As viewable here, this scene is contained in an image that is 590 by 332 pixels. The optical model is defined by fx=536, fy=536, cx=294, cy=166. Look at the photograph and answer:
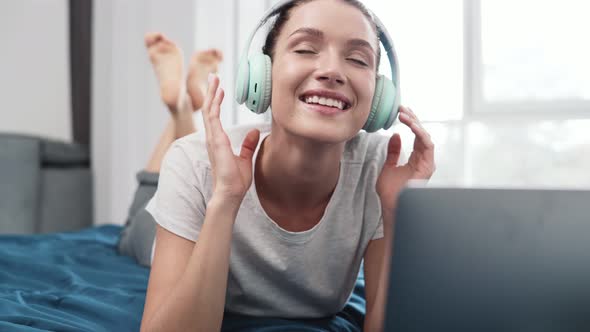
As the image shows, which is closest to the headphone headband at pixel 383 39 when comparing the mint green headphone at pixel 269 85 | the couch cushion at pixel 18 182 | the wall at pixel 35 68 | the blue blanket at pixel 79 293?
the mint green headphone at pixel 269 85

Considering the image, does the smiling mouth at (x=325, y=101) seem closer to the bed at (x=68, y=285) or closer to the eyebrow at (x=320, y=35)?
the eyebrow at (x=320, y=35)

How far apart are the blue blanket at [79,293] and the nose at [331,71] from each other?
18.3 inches

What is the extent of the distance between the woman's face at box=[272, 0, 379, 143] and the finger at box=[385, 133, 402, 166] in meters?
0.13

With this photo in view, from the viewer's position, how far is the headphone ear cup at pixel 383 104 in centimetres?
96

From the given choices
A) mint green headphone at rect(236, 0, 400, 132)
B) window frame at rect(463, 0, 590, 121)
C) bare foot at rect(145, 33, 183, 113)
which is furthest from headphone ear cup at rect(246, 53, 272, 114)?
window frame at rect(463, 0, 590, 121)

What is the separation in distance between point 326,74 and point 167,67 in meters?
1.38

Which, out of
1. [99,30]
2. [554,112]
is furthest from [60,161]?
[554,112]

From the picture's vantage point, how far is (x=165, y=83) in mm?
2078

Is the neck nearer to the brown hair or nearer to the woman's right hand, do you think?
the woman's right hand

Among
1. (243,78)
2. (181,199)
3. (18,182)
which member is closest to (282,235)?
(181,199)

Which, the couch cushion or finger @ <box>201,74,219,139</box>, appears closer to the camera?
finger @ <box>201,74,219,139</box>

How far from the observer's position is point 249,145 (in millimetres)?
1012

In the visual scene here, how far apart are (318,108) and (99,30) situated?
107 inches

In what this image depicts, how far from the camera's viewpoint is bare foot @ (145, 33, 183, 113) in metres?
2.08
